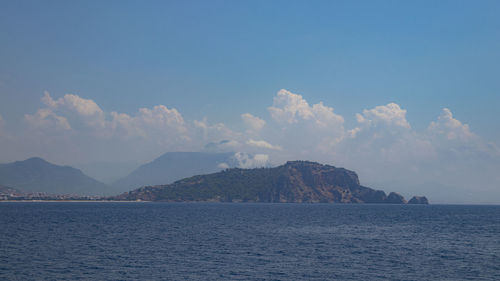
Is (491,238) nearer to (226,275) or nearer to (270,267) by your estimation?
(270,267)

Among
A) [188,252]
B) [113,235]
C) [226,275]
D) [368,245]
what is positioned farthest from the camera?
[113,235]

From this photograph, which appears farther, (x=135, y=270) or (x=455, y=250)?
(x=455, y=250)

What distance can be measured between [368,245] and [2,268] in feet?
211

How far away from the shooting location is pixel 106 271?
55719mm

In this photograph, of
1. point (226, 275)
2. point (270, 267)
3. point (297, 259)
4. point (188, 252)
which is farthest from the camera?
point (188, 252)

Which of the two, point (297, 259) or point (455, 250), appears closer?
point (297, 259)

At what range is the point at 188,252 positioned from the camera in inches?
2837

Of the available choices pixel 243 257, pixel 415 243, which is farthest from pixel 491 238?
pixel 243 257

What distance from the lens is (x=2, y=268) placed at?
5619 cm

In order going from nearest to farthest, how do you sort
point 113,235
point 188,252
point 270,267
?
point 270,267, point 188,252, point 113,235

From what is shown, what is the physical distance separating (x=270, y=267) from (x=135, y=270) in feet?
62.1

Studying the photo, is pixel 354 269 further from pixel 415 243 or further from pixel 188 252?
pixel 415 243

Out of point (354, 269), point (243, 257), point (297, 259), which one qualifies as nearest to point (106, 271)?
point (243, 257)

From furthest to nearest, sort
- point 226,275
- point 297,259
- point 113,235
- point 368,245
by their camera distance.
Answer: point 113,235
point 368,245
point 297,259
point 226,275
